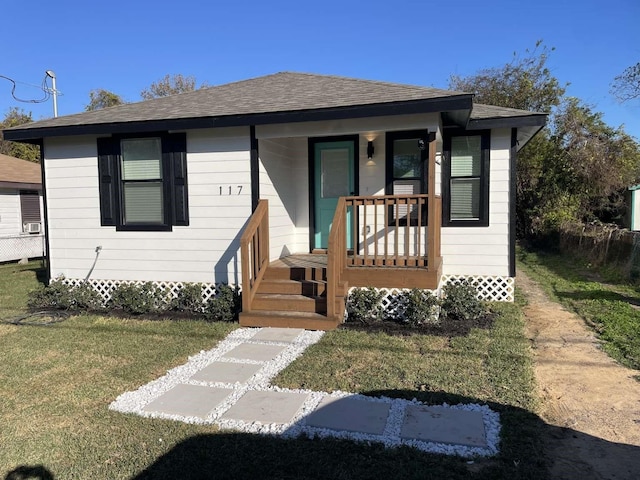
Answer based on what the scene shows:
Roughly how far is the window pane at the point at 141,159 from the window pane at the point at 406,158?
3632 millimetres

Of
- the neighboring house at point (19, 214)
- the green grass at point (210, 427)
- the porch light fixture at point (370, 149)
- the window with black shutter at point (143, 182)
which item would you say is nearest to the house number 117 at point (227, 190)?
the window with black shutter at point (143, 182)

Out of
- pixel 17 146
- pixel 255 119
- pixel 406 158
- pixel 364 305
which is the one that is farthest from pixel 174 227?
pixel 17 146

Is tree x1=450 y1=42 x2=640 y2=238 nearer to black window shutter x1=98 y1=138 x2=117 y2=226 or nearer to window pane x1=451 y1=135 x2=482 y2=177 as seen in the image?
window pane x1=451 y1=135 x2=482 y2=177

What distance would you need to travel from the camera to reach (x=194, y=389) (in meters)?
3.98

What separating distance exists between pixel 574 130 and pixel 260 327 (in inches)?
633

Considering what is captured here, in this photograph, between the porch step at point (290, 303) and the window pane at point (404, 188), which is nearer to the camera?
the porch step at point (290, 303)

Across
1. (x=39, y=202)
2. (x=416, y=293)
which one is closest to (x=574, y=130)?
(x=416, y=293)

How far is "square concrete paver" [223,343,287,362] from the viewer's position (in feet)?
15.9

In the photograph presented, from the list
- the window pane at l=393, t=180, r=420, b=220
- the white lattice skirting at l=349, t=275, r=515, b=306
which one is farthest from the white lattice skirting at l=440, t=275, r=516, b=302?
the window pane at l=393, t=180, r=420, b=220

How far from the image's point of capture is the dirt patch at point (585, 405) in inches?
109

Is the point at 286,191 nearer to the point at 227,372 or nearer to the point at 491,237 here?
the point at 491,237

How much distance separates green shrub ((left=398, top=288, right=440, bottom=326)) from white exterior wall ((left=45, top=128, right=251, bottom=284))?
256 cm

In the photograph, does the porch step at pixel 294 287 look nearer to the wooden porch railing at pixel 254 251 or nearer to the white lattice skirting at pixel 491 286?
the wooden porch railing at pixel 254 251

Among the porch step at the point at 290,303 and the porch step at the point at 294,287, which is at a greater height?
the porch step at the point at 294,287
